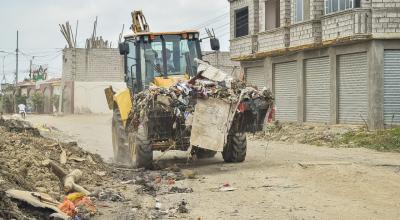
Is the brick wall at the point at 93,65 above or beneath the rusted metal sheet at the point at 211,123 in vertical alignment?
above

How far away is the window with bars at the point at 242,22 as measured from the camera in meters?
31.8

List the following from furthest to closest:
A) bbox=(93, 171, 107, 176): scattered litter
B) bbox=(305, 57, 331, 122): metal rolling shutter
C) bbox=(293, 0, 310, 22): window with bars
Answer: bbox=(293, 0, 310, 22): window with bars → bbox=(305, 57, 331, 122): metal rolling shutter → bbox=(93, 171, 107, 176): scattered litter

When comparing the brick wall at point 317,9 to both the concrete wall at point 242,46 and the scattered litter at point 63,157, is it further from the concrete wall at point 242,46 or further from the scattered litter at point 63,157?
the scattered litter at point 63,157

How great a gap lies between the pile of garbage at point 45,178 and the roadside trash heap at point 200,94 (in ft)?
5.90

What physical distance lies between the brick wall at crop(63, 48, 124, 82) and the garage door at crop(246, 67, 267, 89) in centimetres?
2576

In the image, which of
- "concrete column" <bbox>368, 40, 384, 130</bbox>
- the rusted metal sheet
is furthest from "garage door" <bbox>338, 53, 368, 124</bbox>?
the rusted metal sheet

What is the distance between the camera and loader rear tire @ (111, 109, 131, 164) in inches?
597

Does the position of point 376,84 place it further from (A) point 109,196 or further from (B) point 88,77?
(B) point 88,77

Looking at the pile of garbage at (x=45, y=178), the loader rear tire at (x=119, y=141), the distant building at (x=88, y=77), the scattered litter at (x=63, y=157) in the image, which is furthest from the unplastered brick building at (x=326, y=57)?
the distant building at (x=88, y=77)

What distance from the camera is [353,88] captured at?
72.2 ft

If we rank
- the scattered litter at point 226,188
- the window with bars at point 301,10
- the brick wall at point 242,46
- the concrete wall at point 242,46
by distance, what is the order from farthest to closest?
1. the brick wall at point 242,46
2. the concrete wall at point 242,46
3. the window with bars at point 301,10
4. the scattered litter at point 226,188

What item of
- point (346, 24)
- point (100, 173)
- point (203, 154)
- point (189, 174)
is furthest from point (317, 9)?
point (100, 173)

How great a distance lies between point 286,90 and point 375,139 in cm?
860

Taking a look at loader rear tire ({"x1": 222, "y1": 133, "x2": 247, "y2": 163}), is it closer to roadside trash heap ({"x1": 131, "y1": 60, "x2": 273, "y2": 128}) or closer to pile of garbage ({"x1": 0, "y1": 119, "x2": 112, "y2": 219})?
roadside trash heap ({"x1": 131, "y1": 60, "x2": 273, "y2": 128})
